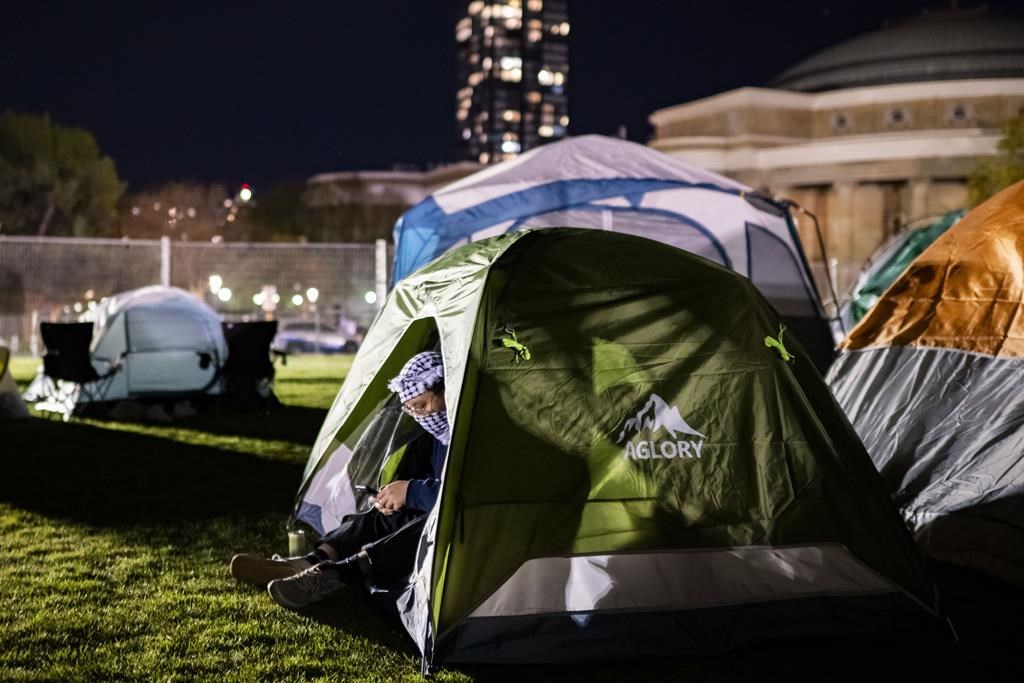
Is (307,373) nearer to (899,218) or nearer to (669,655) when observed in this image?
(669,655)

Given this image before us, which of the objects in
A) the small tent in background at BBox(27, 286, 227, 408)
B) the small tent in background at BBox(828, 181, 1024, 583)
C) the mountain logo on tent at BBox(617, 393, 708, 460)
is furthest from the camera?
the small tent in background at BBox(27, 286, 227, 408)

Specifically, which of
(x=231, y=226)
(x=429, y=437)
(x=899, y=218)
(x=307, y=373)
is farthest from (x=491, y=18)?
(x=429, y=437)

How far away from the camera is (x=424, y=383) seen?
4367 mm

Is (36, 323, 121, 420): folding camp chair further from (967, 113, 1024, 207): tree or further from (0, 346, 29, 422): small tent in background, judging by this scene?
(967, 113, 1024, 207): tree

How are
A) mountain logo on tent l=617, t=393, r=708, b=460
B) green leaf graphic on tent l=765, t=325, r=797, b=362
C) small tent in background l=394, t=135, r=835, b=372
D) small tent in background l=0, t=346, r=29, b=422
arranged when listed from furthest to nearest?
small tent in background l=0, t=346, r=29, b=422 → small tent in background l=394, t=135, r=835, b=372 → green leaf graphic on tent l=765, t=325, r=797, b=362 → mountain logo on tent l=617, t=393, r=708, b=460

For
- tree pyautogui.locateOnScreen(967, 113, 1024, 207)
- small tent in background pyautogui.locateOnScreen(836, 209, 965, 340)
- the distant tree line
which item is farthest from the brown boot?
the distant tree line

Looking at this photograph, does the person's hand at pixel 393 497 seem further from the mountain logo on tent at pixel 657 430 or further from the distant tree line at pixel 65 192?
the distant tree line at pixel 65 192

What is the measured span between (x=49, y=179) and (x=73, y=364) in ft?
115

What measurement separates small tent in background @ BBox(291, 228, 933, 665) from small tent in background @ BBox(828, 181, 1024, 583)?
99 cm

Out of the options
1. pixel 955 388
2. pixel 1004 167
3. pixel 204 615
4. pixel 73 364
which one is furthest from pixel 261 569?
pixel 1004 167

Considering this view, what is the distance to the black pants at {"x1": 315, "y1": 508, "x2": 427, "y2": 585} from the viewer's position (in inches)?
159

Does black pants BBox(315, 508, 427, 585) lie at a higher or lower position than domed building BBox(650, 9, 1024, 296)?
lower

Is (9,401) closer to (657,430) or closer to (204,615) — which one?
(204,615)

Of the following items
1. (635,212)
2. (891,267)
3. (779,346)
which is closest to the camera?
(779,346)
